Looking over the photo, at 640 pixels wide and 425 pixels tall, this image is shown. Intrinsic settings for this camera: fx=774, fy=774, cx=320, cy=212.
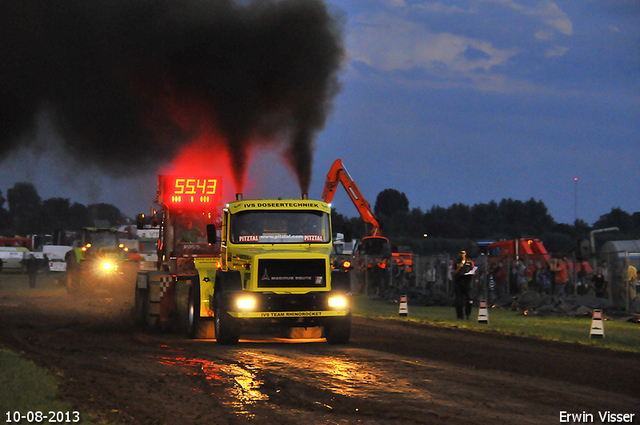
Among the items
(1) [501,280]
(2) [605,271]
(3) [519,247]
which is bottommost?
(1) [501,280]

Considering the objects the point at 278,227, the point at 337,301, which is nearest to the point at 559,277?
the point at 337,301

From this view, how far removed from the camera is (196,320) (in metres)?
15.8

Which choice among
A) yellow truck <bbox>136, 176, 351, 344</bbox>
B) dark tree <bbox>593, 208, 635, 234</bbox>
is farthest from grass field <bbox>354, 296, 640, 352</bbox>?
dark tree <bbox>593, 208, 635, 234</bbox>

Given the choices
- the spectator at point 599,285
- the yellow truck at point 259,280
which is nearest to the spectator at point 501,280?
the spectator at point 599,285

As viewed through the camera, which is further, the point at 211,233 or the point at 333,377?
the point at 211,233

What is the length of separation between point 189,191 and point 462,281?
7609 mm

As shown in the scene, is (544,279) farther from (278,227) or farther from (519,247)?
(519,247)

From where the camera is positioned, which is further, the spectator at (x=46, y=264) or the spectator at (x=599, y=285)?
the spectator at (x=46, y=264)

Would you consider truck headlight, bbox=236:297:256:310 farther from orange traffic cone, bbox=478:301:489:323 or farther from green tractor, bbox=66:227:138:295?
green tractor, bbox=66:227:138:295

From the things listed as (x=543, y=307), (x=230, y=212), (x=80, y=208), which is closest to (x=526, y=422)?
(x=230, y=212)

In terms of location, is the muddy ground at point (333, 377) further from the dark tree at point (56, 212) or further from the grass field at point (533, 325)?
the dark tree at point (56, 212)

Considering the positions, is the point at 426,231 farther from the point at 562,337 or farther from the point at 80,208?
the point at 562,337

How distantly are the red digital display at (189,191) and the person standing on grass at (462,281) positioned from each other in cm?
662

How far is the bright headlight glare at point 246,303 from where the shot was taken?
14.1m
